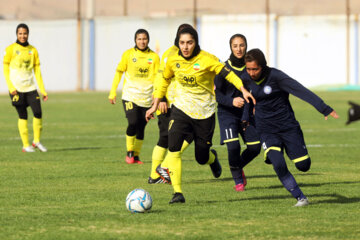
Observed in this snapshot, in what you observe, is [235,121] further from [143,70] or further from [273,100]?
[143,70]

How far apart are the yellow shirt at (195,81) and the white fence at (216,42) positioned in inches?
1864

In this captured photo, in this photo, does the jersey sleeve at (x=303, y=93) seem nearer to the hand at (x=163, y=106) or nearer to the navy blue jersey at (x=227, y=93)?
the navy blue jersey at (x=227, y=93)

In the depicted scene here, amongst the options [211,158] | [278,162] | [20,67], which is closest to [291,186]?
[278,162]

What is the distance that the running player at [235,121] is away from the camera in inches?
442

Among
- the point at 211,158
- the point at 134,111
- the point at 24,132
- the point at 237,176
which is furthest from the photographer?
the point at 24,132

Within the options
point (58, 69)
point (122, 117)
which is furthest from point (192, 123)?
point (58, 69)

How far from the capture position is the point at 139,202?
914 cm

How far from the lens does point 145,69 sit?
14.8 metres

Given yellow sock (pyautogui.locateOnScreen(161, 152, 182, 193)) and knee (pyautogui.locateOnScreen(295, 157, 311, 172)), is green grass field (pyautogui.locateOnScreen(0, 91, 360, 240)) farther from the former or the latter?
knee (pyautogui.locateOnScreen(295, 157, 311, 172))

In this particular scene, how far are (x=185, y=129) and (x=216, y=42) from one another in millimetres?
49761

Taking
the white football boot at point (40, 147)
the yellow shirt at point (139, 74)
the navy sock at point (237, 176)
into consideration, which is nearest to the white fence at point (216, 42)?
the white football boot at point (40, 147)

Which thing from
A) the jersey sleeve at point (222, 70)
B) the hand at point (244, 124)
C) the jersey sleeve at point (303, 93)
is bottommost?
the hand at point (244, 124)

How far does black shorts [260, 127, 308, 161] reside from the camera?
9.76 meters

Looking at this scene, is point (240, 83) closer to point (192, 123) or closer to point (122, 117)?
point (192, 123)
